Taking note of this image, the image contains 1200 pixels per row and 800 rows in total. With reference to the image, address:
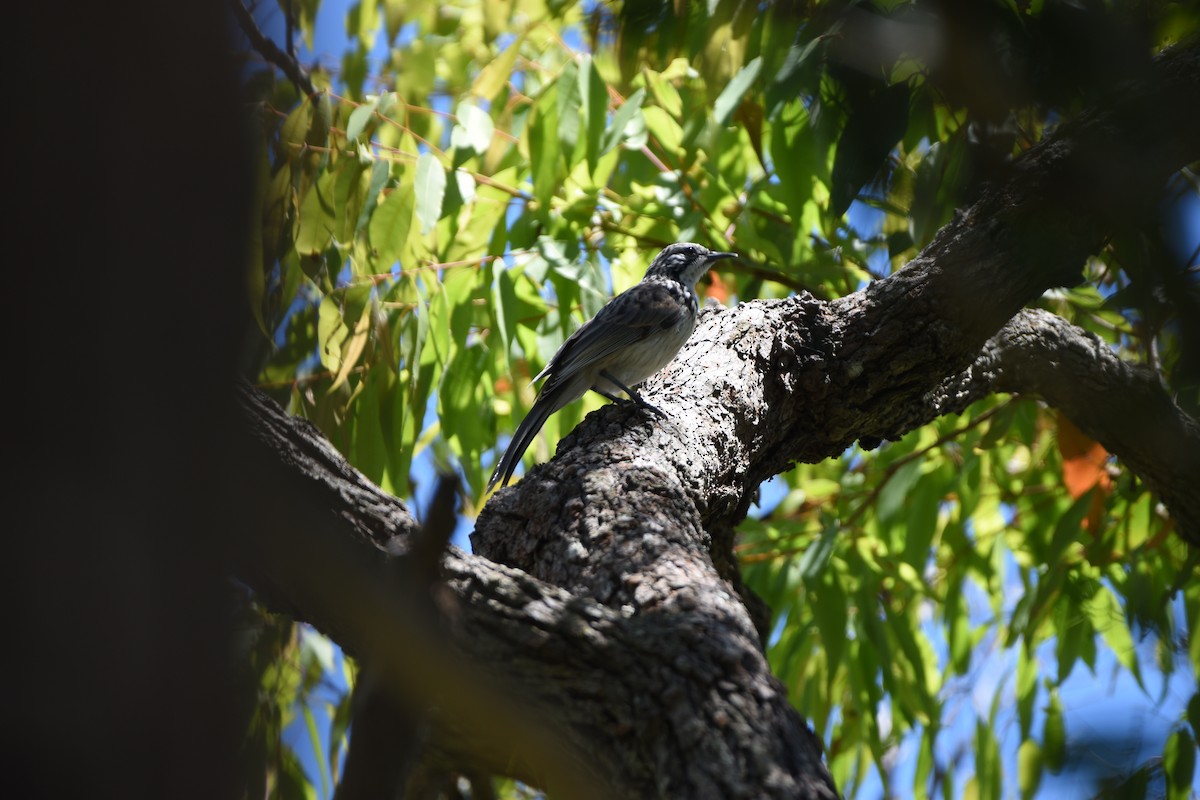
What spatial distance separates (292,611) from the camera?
211 centimetres

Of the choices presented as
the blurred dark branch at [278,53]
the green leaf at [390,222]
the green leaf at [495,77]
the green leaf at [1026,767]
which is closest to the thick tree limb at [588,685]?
the blurred dark branch at [278,53]

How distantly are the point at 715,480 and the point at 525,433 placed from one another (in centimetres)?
100

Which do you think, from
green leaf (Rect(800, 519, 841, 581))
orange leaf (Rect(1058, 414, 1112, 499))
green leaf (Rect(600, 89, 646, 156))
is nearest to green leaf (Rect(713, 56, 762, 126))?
green leaf (Rect(600, 89, 646, 156))

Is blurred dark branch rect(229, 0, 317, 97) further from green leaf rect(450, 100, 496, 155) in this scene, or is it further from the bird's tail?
the bird's tail

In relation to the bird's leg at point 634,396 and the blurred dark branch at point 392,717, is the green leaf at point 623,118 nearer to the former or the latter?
the bird's leg at point 634,396

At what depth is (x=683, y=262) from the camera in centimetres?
450

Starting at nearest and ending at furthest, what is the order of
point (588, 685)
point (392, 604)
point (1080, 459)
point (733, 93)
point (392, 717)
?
point (392, 717) < point (392, 604) < point (588, 685) < point (733, 93) < point (1080, 459)

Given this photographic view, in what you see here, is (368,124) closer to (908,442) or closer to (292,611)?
(292,611)

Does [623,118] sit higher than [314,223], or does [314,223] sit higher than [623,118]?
[623,118]

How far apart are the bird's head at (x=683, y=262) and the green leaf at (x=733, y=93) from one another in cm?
92

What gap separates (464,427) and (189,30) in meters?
3.26

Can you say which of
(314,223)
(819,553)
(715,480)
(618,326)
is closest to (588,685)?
(715,480)

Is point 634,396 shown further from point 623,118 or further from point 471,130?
point 471,130

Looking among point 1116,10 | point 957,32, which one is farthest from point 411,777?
point 1116,10
